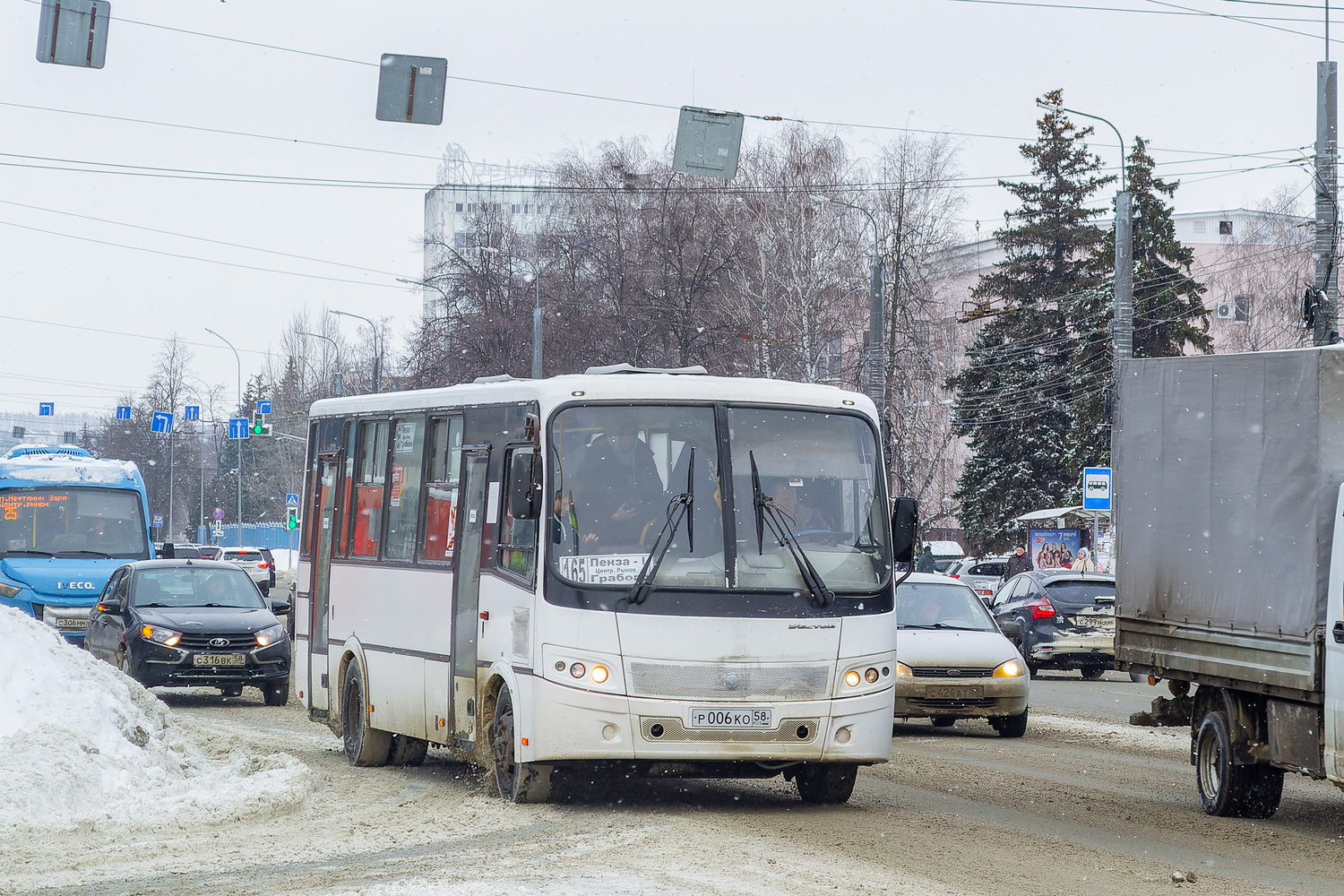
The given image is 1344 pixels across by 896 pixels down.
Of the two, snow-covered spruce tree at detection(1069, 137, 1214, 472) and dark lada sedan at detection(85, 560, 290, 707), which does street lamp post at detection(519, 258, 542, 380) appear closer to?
snow-covered spruce tree at detection(1069, 137, 1214, 472)

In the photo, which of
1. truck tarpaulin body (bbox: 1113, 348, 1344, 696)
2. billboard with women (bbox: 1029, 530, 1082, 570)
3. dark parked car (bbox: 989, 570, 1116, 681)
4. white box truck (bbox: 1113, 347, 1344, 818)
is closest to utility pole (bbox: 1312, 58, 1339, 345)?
dark parked car (bbox: 989, 570, 1116, 681)

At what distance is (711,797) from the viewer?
474 inches

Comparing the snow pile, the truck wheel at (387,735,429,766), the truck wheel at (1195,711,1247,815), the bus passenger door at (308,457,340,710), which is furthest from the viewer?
the bus passenger door at (308,457,340,710)

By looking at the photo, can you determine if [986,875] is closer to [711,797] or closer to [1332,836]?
[1332,836]

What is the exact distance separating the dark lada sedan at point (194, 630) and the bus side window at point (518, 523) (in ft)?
28.6

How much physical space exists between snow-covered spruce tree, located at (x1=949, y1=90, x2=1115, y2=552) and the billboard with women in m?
12.6

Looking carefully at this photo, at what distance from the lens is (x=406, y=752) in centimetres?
1411

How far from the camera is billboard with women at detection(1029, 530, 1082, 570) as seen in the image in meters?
46.0

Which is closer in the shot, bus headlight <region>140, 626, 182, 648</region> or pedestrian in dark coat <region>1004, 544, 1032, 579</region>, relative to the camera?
bus headlight <region>140, 626, 182, 648</region>

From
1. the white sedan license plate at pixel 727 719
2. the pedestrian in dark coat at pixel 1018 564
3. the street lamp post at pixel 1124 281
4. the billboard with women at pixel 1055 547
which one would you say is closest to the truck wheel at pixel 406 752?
the white sedan license plate at pixel 727 719

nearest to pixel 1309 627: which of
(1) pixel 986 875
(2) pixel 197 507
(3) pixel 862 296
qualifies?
(1) pixel 986 875

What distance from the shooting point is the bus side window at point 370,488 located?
1410 cm

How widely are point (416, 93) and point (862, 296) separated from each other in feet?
109

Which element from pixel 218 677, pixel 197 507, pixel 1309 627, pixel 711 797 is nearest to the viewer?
pixel 1309 627
